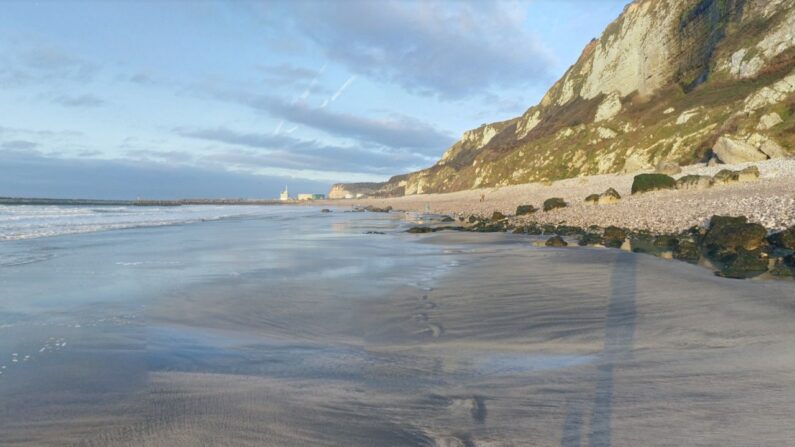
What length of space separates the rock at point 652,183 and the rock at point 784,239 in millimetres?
15024

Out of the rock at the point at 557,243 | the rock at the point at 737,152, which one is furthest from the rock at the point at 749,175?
the rock at the point at 557,243

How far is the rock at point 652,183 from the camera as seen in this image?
24938 millimetres

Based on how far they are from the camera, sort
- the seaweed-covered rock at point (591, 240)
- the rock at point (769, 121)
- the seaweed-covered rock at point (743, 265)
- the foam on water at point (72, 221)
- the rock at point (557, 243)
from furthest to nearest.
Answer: the rock at point (769, 121) → the foam on water at point (72, 221) → the rock at point (557, 243) → the seaweed-covered rock at point (591, 240) → the seaweed-covered rock at point (743, 265)

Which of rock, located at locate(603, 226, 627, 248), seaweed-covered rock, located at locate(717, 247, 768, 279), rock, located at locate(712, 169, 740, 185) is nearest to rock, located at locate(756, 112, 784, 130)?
rock, located at locate(712, 169, 740, 185)

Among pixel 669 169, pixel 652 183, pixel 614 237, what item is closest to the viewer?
pixel 614 237

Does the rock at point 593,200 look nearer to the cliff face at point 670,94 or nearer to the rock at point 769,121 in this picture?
the cliff face at point 670,94

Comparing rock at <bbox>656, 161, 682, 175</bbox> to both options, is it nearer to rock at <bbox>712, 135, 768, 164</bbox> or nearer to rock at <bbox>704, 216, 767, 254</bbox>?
rock at <bbox>712, 135, 768, 164</bbox>

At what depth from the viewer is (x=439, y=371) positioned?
4.92 metres

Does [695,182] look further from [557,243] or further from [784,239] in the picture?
[784,239]

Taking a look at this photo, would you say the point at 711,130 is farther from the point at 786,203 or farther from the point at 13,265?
the point at 13,265

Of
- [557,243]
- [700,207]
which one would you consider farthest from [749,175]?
[557,243]

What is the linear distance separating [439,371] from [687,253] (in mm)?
8828

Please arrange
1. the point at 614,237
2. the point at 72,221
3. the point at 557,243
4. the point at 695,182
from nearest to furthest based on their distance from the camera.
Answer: the point at 614,237, the point at 557,243, the point at 695,182, the point at 72,221

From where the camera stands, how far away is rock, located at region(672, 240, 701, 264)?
1069 cm
